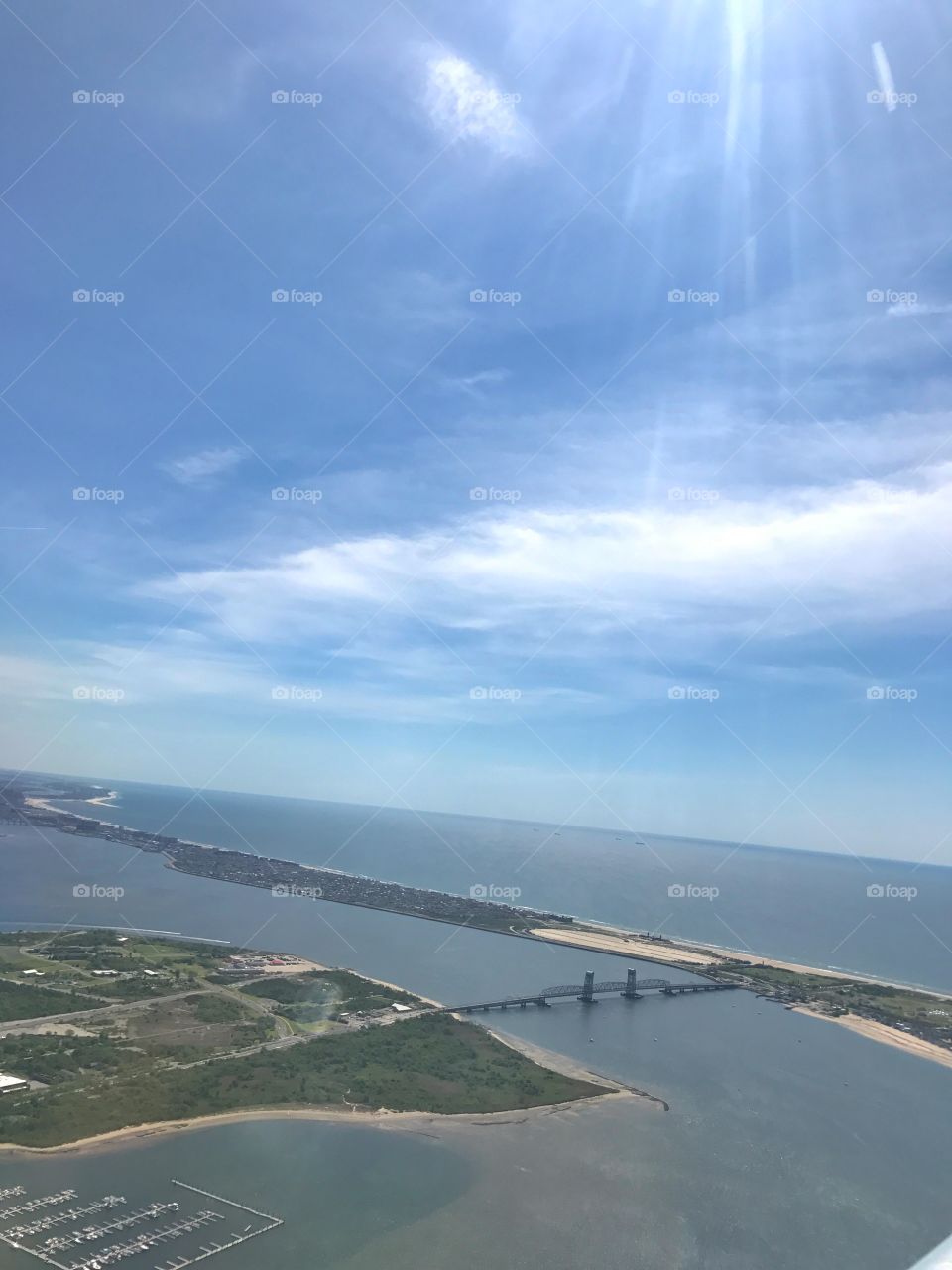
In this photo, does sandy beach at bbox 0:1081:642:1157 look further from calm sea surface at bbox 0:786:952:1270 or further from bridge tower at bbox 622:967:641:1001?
bridge tower at bbox 622:967:641:1001

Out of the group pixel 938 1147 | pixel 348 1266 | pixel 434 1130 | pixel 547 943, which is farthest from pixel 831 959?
pixel 348 1266

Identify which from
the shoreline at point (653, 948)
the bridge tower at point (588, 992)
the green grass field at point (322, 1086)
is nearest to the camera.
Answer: the green grass field at point (322, 1086)

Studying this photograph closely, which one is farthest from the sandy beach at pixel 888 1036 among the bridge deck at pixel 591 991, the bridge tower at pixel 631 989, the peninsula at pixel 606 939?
the bridge tower at pixel 631 989

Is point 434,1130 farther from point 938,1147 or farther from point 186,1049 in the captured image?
point 938,1147

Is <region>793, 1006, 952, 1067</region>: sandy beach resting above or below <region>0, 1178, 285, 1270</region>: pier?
above

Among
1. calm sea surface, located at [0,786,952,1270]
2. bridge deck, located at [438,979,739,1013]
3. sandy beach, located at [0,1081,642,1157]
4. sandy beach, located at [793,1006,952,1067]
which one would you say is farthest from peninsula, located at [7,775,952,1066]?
sandy beach, located at [0,1081,642,1157]

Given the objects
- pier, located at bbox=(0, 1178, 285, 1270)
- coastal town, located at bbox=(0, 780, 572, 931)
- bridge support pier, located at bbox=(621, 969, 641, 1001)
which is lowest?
coastal town, located at bbox=(0, 780, 572, 931)

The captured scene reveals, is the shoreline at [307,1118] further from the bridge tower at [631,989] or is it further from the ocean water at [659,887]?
the ocean water at [659,887]

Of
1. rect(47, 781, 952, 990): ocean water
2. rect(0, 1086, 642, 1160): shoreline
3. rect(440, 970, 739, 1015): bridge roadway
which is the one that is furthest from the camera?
rect(47, 781, 952, 990): ocean water
